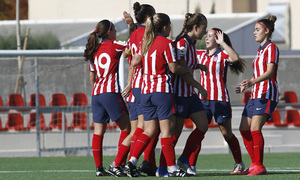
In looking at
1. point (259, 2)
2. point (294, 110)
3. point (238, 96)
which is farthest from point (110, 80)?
point (259, 2)

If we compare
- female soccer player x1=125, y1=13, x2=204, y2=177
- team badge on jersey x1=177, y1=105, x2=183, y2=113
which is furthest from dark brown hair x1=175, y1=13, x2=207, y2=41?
team badge on jersey x1=177, y1=105, x2=183, y2=113

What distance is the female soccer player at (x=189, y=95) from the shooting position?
7.38m

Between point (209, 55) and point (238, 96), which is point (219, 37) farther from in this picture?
point (238, 96)

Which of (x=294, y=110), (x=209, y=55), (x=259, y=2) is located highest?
(x=259, y=2)

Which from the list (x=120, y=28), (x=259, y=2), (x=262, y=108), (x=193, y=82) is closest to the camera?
(x=193, y=82)

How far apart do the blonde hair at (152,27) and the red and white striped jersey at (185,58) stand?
0.95 ft

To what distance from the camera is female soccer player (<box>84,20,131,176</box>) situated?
7.78 meters

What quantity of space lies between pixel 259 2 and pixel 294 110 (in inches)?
997

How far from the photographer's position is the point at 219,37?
800cm

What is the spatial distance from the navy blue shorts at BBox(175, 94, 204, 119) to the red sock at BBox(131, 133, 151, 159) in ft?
1.57

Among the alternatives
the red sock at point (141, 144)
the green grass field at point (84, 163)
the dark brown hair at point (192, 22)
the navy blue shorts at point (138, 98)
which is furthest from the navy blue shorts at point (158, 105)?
the green grass field at point (84, 163)

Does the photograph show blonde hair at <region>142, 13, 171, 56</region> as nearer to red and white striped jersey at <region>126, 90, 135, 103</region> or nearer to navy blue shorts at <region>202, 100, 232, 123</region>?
red and white striped jersey at <region>126, 90, 135, 103</region>

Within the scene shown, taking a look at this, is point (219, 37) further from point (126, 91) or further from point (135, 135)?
point (135, 135)

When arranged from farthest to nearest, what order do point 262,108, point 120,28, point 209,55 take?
point 120,28 < point 209,55 < point 262,108
